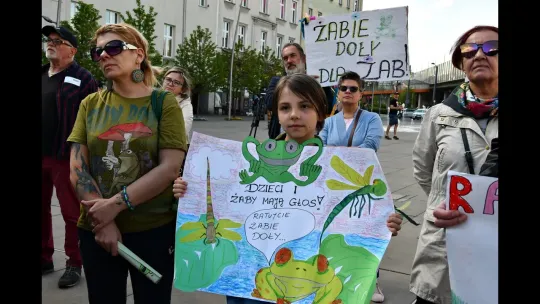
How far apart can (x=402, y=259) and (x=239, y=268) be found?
3.21 m

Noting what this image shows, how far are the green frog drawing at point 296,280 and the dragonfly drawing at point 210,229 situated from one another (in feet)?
0.62

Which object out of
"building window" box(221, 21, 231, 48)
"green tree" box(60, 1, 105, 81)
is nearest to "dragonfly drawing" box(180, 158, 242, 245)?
"green tree" box(60, 1, 105, 81)

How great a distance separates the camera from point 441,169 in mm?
2090

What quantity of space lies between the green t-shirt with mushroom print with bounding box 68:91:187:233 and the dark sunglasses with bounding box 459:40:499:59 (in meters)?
1.33

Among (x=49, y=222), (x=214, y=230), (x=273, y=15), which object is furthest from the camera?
(x=273, y=15)

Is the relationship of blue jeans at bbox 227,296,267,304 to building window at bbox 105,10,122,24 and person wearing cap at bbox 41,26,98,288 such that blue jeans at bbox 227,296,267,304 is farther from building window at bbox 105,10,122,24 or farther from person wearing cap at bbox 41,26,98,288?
building window at bbox 105,10,122,24

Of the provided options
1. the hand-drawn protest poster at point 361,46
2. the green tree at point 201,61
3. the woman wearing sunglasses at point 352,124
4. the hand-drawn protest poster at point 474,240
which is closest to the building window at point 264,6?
the green tree at point 201,61

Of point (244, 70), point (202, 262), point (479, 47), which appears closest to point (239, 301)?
point (202, 262)

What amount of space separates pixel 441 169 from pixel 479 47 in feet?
1.84

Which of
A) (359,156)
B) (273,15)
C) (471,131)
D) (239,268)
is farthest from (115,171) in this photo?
(273,15)

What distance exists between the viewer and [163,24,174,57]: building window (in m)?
31.4

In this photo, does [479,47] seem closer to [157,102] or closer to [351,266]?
[351,266]
